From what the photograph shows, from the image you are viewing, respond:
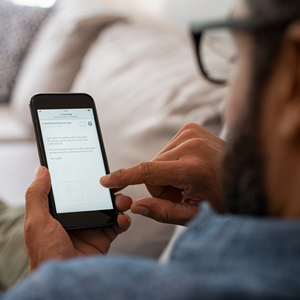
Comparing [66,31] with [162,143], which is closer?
[162,143]

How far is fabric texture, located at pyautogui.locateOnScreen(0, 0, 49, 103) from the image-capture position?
1.90 m

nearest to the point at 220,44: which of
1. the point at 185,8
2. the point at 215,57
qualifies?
the point at 215,57

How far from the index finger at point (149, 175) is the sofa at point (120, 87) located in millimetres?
231

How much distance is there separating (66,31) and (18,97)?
0.36 meters

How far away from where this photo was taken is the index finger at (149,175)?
0.60 meters

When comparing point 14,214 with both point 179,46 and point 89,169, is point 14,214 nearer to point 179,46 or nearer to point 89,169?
point 89,169

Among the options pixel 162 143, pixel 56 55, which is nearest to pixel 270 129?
pixel 162 143

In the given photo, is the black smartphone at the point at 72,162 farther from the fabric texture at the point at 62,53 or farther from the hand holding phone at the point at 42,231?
the fabric texture at the point at 62,53

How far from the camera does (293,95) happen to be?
1.11 ft

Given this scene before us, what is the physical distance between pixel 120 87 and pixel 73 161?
59 cm

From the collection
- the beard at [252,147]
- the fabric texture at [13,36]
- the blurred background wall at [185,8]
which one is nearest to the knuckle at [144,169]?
the beard at [252,147]

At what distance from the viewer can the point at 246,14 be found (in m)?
0.36

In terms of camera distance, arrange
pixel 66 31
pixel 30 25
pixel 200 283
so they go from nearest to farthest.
Result: 1. pixel 200 283
2. pixel 66 31
3. pixel 30 25

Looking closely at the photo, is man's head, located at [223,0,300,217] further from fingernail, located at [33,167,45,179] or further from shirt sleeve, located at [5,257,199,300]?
fingernail, located at [33,167,45,179]
